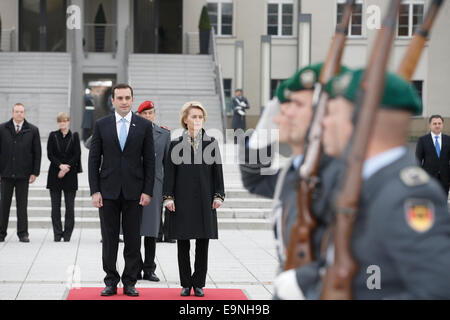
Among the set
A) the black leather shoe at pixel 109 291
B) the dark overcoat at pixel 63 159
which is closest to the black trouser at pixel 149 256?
the black leather shoe at pixel 109 291

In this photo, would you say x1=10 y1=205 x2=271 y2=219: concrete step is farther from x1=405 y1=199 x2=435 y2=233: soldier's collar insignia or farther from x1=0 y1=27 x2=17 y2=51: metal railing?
x1=0 y1=27 x2=17 y2=51: metal railing

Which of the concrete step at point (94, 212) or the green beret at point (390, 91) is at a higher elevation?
the green beret at point (390, 91)

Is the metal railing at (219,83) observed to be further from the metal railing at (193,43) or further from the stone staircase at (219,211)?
the stone staircase at (219,211)

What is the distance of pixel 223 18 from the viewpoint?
126 ft

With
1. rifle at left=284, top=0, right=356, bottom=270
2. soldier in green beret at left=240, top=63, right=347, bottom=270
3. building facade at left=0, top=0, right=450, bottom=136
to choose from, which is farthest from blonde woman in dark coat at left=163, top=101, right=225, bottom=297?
building facade at left=0, top=0, right=450, bottom=136

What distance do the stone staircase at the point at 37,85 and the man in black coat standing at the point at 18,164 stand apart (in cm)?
1618

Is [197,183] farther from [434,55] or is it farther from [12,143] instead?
[434,55]

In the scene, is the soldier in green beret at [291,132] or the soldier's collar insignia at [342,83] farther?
the soldier in green beret at [291,132]

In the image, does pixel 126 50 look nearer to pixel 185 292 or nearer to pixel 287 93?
pixel 185 292

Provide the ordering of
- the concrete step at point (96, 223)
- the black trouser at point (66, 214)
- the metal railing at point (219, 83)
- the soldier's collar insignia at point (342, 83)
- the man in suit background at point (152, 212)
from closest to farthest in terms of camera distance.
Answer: the soldier's collar insignia at point (342, 83), the man in suit background at point (152, 212), the black trouser at point (66, 214), the concrete step at point (96, 223), the metal railing at point (219, 83)

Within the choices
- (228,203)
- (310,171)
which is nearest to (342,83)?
(310,171)

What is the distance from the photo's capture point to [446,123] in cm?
3881

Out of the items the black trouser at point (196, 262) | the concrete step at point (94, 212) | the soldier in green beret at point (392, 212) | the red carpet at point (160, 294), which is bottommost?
the concrete step at point (94, 212)

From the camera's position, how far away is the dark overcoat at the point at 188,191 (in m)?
7.92
